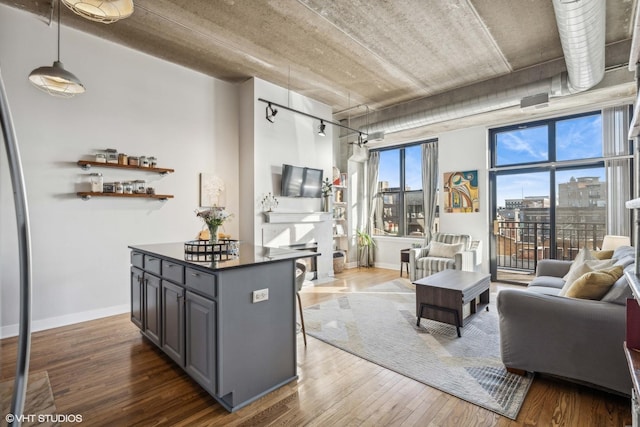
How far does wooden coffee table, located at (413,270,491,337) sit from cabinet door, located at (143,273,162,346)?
2633 millimetres

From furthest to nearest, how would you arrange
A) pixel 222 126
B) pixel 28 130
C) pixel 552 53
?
1. pixel 222 126
2. pixel 552 53
3. pixel 28 130

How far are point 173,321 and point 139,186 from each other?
7.92 ft

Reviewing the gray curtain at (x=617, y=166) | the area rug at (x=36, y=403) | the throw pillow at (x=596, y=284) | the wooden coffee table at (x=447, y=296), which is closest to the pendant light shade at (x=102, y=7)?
the area rug at (x=36, y=403)

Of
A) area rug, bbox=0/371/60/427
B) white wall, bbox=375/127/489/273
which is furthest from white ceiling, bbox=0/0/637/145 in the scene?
area rug, bbox=0/371/60/427

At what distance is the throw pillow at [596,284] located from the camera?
2.36 meters

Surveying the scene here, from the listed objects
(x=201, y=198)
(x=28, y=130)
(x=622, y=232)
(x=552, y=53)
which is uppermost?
(x=552, y=53)

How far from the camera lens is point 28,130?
11.6ft

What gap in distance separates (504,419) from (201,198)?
438 cm

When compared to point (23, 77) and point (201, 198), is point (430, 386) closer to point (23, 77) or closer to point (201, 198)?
point (201, 198)

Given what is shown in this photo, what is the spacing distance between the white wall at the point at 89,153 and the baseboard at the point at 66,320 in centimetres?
1

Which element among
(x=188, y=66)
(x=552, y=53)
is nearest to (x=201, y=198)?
(x=188, y=66)

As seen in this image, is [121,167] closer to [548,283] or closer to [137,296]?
[137,296]

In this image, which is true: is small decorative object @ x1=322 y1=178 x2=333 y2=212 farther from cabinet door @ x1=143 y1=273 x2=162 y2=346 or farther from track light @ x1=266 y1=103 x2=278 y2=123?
cabinet door @ x1=143 y1=273 x2=162 y2=346

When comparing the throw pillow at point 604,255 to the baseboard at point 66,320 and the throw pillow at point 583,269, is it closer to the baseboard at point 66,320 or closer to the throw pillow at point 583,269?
the throw pillow at point 583,269
